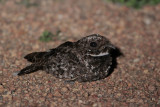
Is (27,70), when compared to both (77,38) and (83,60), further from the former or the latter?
(77,38)

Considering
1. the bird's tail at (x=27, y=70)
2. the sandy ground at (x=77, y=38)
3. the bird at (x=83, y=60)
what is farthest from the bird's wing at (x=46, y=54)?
the sandy ground at (x=77, y=38)

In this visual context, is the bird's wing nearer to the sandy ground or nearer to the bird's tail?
the bird's tail

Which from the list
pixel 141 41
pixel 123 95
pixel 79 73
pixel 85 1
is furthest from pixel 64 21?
pixel 123 95

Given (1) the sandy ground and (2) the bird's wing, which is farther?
(2) the bird's wing

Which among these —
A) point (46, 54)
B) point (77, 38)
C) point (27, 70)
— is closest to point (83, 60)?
point (46, 54)

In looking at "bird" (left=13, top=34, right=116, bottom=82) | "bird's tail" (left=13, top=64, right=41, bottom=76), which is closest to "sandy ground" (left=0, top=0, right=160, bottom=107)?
"bird's tail" (left=13, top=64, right=41, bottom=76)

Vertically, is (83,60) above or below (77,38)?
below
